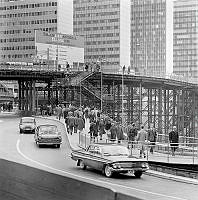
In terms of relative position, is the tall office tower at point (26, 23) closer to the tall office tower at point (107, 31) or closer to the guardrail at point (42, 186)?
the tall office tower at point (107, 31)

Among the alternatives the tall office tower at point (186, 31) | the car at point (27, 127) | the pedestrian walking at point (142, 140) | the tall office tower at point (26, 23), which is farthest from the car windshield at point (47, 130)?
the tall office tower at point (26, 23)

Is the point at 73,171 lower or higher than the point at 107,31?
lower

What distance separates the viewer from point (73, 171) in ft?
61.8

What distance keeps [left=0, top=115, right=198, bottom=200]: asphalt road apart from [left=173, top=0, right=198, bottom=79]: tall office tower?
21309 millimetres

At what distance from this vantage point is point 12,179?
37.3 ft

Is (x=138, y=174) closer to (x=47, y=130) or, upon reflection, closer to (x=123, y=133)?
(x=123, y=133)

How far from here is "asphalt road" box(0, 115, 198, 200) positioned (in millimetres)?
10534

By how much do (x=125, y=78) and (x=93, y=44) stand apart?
110 metres

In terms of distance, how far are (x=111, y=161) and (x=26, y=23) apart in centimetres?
15826

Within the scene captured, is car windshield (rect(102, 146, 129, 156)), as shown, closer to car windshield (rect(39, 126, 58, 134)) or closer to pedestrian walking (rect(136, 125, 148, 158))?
pedestrian walking (rect(136, 125, 148, 158))

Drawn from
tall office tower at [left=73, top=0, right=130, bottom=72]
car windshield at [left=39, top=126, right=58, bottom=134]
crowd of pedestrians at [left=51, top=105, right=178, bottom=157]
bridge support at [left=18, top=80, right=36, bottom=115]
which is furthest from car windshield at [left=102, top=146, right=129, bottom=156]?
tall office tower at [left=73, top=0, right=130, bottom=72]

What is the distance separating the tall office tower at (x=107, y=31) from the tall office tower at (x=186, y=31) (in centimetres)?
7766

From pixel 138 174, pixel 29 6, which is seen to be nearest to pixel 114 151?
pixel 138 174

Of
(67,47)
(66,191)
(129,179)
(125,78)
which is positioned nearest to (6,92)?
(67,47)
